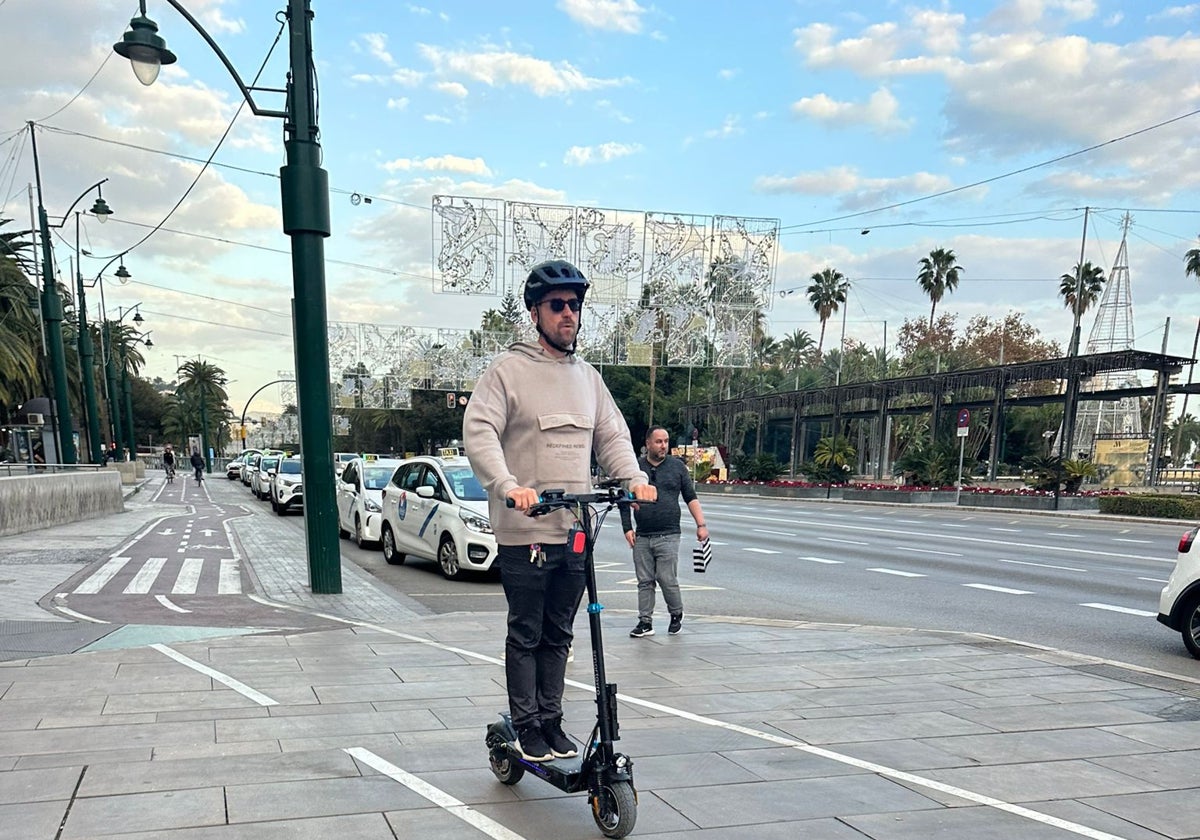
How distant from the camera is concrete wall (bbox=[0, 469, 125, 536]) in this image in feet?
49.6

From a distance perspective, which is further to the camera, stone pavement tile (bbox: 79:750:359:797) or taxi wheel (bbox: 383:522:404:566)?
taxi wheel (bbox: 383:522:404:566)

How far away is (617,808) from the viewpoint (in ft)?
10.6

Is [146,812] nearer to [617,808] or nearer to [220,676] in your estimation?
[617,808]

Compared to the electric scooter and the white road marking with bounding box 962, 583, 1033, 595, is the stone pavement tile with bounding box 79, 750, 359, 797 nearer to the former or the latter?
the electric scooter

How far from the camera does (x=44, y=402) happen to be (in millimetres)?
32781

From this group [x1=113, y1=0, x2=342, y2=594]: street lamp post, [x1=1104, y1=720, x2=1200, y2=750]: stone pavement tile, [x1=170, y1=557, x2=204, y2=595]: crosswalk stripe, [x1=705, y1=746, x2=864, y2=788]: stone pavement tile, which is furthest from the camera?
[x1=170, y1=557, x2=204, y2=595]: crosswalk stripe

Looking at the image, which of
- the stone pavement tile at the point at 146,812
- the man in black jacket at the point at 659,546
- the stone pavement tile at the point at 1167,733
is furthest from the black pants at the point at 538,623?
the man in black jacket at the point at 659,546

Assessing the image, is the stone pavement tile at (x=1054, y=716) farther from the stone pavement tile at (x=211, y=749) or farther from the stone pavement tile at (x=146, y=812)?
the stone pavement tile at (x=146, y=812)

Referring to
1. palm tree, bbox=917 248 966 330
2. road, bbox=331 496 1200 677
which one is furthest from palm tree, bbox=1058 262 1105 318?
road, bbox=331 496 1200 677

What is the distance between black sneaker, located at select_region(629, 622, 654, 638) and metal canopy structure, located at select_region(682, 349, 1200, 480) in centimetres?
2837

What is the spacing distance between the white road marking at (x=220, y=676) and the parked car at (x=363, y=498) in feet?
26.7

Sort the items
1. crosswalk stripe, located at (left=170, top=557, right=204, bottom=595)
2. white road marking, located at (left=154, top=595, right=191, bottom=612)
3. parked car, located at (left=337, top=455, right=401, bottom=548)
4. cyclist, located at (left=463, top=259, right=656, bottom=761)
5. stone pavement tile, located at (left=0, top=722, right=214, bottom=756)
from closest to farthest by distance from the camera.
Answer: cyclist, located at (left=463, top=259, right=656, bottom=761)
stone pavement tile, located at (left=0, top=722, right=214, bottom=756)
white road marking, located at (left=154, top=595, right=191, bottom=612)
crosswalk stripe, located at (left=170, top=557, right=204, bottom=595)
parked car, located at (left=337, top=455, right=401, bottom=548)

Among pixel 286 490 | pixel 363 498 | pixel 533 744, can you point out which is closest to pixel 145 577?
pixel 363 498

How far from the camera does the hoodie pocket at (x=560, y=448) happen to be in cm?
359
